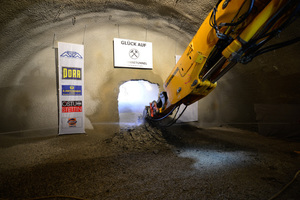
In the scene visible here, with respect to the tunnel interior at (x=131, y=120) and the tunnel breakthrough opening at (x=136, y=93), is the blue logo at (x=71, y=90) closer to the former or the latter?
the tunnel interior at (x=131, y=120)

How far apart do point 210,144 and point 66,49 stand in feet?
14.5

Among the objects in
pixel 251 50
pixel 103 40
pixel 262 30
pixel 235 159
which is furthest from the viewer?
pixel 103 40

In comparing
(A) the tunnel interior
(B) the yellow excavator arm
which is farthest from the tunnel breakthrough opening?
(B) the yellow excavator arm

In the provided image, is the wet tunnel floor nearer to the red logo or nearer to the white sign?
the red logo

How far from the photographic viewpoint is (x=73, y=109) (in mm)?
4141

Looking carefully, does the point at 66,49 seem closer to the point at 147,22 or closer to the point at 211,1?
the point at 147,22

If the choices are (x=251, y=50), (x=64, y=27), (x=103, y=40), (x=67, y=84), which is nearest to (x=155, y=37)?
(x=103, y=40)

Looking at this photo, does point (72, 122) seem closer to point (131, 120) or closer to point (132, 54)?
point (131, 120)

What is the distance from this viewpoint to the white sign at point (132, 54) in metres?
4.78

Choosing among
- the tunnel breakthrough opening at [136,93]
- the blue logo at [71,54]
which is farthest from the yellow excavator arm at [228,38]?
the tunnel breakthrough opening at [136,93]

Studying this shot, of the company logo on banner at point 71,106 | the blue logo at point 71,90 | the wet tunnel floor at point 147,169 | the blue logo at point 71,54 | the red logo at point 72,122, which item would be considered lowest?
the wet tunnel floor at point 147,169

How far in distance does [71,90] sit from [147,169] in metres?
3.13

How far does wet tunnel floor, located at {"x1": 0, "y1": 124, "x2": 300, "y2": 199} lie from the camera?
167cm

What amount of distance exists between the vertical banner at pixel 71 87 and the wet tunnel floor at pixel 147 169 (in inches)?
22.5
